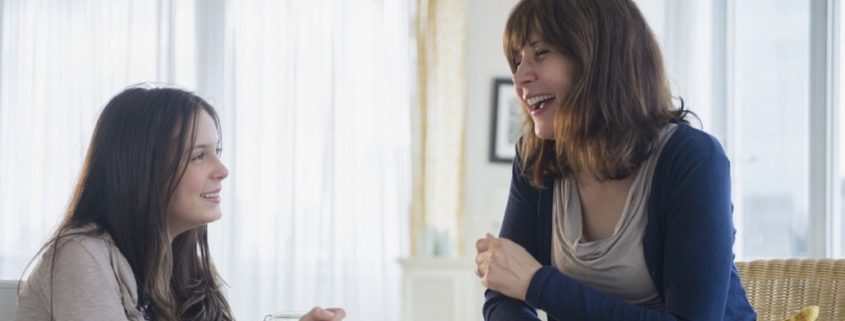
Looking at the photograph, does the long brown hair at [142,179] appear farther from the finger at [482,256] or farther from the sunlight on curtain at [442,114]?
the sunlight on curtain at [442,114]

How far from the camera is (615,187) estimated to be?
1.63 m

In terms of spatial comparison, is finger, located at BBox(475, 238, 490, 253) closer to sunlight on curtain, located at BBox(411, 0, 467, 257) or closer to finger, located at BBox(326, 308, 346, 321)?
finger, located at BBox(326, 308, 346, 321)

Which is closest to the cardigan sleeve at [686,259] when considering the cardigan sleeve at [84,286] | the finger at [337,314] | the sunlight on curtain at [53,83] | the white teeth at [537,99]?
the white teeth at [537,99]

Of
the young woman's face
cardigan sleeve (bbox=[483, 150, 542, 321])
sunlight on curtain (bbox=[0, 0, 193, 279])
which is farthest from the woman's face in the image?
sunlight on curtain (bbox=[0, 0, 193, 279])

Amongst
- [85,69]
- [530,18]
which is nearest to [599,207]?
[530,18]

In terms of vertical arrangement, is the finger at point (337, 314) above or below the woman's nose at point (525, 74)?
below

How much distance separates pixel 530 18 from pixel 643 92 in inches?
8.2

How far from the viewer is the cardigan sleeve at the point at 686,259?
1493mm

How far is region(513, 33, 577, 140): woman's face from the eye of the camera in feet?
5.28

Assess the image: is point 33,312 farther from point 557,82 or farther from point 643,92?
point 643,92

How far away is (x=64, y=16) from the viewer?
5863 millimetres

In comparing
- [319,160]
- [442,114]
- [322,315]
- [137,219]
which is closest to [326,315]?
[322,315]

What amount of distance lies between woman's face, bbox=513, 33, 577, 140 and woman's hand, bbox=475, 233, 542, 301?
20cm

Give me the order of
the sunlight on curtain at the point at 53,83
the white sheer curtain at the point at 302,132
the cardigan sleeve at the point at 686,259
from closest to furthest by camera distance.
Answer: the cardigan sleeve at the point at 686,259, the white sheer curtain at the point at 302,132, the sunlight on curtain at the point at 53,83
